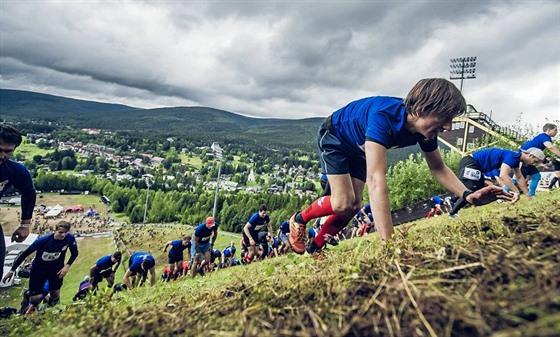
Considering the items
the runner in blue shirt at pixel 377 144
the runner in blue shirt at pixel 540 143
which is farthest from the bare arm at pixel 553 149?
the runner in blue shirt at pixel 377 144

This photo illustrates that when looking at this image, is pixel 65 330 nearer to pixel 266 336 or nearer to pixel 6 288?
pixel 266 336

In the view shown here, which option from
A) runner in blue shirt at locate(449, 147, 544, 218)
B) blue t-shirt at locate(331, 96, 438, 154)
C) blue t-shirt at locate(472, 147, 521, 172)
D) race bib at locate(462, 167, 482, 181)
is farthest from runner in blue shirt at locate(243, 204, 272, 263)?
blue t-shirt at locate(331, 96, 438, 154)

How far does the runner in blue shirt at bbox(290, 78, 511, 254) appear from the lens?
296cm

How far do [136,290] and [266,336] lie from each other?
3.04 m

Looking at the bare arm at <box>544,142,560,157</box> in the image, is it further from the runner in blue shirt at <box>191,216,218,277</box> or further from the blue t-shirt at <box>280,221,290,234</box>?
the runner in blue shirt at <box>191,216,218,277</box>

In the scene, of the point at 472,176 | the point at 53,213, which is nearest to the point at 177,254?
the point at 472,176

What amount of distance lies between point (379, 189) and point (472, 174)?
278 inches

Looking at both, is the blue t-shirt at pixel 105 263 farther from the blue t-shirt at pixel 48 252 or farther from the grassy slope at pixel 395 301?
the grassy slope at pixel 395 301

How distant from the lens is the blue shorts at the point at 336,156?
4168mm

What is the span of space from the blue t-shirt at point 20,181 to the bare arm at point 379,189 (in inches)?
199

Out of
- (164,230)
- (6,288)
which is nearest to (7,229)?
(164,230)

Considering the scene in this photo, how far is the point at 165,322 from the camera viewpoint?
1.58 meters

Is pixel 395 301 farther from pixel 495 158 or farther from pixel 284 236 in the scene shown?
pixel 284 236

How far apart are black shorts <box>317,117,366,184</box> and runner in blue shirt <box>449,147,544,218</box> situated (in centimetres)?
552
